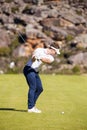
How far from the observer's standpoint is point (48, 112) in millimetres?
11391

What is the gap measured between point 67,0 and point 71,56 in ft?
55.1

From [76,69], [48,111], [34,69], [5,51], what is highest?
[34,69]

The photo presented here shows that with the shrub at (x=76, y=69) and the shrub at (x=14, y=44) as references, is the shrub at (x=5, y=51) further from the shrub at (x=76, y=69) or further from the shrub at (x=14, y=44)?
the shrub at (x=76, y=69)

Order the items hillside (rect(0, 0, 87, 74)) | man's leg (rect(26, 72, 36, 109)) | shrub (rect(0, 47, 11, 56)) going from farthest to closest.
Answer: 1. shrub (rect(0, 47, 11, 56))
2. hillside (rect(0, 0, 87, 74))
3. man's leg (rect(26, 72, 36, 109))

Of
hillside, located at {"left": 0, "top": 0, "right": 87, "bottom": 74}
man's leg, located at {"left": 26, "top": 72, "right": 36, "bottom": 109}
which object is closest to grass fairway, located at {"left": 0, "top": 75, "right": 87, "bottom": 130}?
man's leg, located at {"left": 26, "top": 72, "right": 36, "bottom": 109}

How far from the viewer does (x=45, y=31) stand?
4281cm

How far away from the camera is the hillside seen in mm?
35531

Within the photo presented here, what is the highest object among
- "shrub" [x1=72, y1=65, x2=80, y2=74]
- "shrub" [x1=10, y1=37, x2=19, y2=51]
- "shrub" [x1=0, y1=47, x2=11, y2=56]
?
"shrub" [x1=72, y1=65, x2=80, y2=74]

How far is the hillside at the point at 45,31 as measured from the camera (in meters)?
35.5

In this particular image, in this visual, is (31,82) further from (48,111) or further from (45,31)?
(45,31)

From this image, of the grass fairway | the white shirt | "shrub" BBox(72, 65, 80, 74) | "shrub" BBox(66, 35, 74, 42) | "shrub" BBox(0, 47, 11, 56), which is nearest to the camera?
the grass fairway

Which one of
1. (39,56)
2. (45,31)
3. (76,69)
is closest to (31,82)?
(39,56)

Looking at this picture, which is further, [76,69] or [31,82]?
[76,69]

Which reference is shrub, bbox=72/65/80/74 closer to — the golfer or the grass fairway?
the grass fairway
